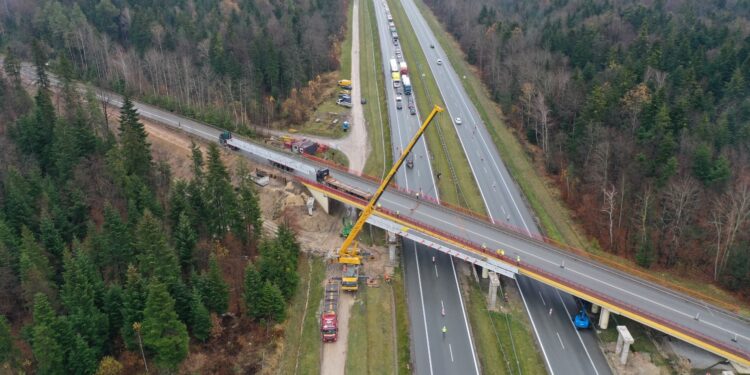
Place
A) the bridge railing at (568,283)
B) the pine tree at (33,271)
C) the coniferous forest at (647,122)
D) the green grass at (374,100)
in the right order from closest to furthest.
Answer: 1. the bridge railing at (568,283)
2. the pine tree at (33,271)
3. the coniferous forest at (647,122)
4. the green grass at (374,100)

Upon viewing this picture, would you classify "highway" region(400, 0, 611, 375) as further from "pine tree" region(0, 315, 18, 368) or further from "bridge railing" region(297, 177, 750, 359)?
"pine tree" region(0, 315, 18, 368)

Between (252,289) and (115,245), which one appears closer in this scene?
(252,289)

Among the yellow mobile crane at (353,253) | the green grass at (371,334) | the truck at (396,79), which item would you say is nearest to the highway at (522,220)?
the truck at (396,79)

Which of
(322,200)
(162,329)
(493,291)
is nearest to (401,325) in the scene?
(493,291)

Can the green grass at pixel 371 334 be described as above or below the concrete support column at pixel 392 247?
below

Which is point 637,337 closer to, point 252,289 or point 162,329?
point 252,289

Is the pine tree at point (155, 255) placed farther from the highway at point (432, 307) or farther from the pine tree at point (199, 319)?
the highway at point (432, 307)
